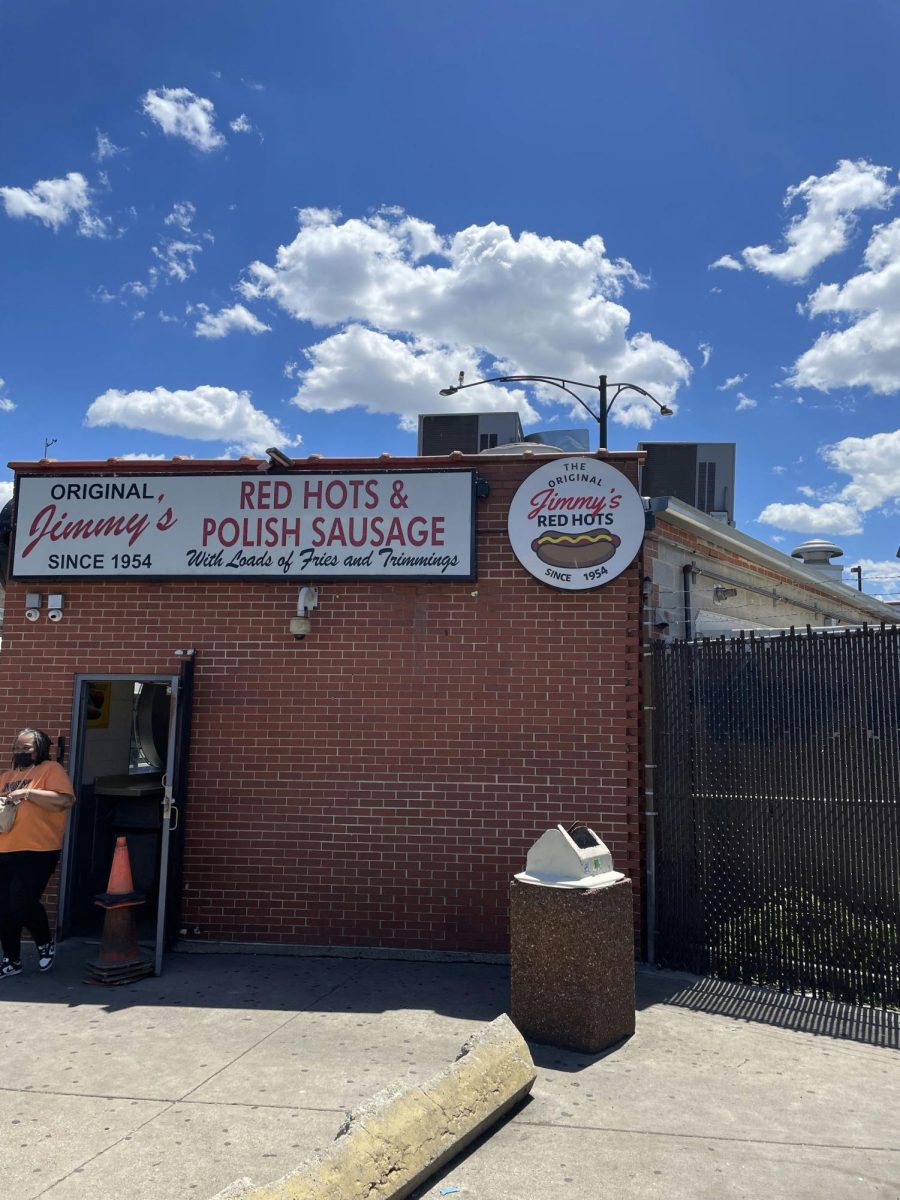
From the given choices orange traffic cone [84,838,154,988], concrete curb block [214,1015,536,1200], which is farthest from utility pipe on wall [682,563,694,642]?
orange traffic cone [84,838,154,988]

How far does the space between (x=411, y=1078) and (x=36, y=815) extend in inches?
148

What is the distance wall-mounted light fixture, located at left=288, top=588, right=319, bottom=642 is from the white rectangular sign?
188mm

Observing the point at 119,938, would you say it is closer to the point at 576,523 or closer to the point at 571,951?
the point at 571,951

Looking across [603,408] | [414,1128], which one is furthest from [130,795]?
[603,408]

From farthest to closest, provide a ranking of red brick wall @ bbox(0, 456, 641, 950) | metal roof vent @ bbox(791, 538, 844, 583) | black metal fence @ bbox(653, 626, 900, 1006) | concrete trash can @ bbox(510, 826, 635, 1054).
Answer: metal roof vent @ bbox(791, 538, 844, 583), red brick wall @ bbox(0, 456, 641, 950), black metal fence @ bbox(653, 626, 900, 1006), concrete trash can @ bbox(510, 826, 635, 1054)

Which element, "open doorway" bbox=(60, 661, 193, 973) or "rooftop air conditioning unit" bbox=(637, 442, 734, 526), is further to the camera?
"rooftop air conditioning unit" bbox=(637, 442, 734, 526)

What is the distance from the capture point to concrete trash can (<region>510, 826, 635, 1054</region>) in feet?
17.6

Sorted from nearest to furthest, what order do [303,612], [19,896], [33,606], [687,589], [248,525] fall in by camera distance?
[19,896], [303,612], [248,525], [33,606], [687,589]

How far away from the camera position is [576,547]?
729 centimetres

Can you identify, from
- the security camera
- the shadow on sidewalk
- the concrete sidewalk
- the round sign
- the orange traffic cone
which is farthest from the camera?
the security camera

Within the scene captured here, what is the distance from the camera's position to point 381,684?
7.43m

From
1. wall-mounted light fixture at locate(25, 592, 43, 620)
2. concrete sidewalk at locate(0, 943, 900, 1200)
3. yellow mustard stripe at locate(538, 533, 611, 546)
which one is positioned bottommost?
concrete sidewalk at locate(0, 943, 900, 1200)

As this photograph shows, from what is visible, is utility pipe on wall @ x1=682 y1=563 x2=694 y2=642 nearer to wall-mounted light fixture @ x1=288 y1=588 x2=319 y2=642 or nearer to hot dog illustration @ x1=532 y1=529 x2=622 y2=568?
hot dog illustration @ x1=532 y1=529 x2=622 y2=568

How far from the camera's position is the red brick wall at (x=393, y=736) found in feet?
23.4
